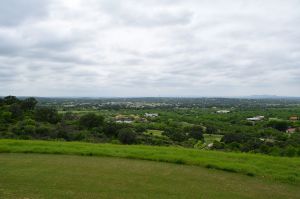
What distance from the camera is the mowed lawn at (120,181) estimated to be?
6.17 meters

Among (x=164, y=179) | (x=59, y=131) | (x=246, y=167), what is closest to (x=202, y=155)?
(x=246, y=167)

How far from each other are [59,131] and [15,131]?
3.14m

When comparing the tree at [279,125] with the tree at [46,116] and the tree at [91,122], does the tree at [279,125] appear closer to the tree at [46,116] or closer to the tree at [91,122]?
the tree at [91,122]

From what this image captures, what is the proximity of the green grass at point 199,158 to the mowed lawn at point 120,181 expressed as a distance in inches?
21.8

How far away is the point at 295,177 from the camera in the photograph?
841 centimetres

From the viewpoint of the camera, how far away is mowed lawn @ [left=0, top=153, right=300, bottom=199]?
6171mm

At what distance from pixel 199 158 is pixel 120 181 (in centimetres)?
417

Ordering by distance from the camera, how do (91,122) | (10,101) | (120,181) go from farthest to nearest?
1. (10,101)
2. (91,122)
3. (120,181)

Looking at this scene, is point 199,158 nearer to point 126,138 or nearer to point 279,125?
point 126,138

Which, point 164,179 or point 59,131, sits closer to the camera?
point 164,179

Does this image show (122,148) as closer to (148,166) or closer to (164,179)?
(148,166)

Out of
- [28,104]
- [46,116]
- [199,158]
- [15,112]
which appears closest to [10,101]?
[28,104]

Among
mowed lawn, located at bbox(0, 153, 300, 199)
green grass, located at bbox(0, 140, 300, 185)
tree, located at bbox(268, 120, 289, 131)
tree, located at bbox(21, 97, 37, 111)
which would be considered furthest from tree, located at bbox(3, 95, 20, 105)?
tree, located at bbox(268, 120, 289, 131)

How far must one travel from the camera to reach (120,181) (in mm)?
7113
